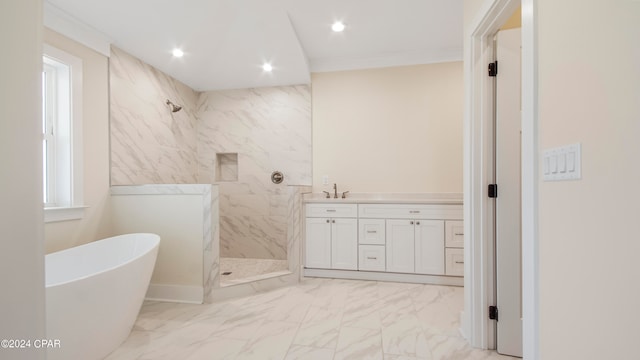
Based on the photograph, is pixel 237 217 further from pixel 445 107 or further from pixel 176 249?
pixel 445 107

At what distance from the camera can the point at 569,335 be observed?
80 cm

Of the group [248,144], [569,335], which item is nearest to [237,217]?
[248,144]

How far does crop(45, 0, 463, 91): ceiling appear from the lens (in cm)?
236

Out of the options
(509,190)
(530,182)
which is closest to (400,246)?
(509,190)

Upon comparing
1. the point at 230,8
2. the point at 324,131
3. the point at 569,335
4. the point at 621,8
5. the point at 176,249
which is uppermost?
the point at 230,8

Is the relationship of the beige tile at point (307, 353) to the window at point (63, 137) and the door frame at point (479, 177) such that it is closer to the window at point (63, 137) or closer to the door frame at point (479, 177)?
the door frame at point (479, 177)

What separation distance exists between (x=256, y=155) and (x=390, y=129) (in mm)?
1888

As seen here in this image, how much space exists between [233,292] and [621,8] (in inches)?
111

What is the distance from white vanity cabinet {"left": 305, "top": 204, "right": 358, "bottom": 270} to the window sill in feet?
6.84

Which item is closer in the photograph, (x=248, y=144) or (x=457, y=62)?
(x=457, y=62)

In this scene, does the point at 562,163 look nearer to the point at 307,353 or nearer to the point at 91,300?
the point at 307,353

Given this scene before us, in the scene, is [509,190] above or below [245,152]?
below

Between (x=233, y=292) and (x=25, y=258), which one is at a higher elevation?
(x=25, y=258)

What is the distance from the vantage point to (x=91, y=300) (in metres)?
1.39
